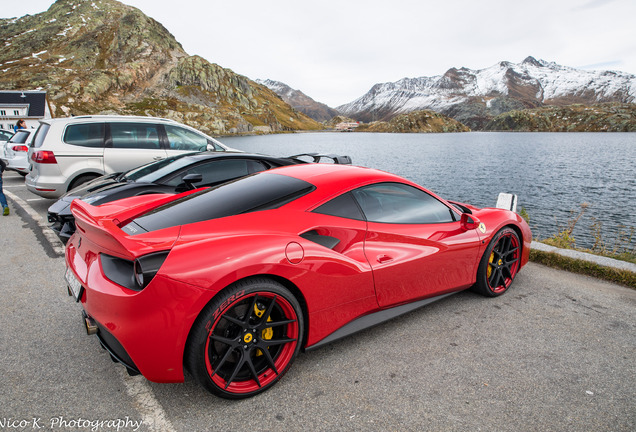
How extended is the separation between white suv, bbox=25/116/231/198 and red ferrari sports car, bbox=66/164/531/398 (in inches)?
181

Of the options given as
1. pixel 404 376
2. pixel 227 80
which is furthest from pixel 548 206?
pixel 227 80

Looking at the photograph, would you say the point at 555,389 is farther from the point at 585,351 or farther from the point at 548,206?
the point at 548,206

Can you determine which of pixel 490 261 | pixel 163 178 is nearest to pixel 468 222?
pixel 490 261

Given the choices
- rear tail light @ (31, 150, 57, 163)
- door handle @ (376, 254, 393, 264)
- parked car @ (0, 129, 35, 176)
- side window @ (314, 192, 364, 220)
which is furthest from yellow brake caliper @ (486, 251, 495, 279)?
parked car @ (0, 129, 35, 176)

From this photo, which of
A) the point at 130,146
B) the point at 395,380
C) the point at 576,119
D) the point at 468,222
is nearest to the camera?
the point at 395,380

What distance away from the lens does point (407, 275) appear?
275 cm

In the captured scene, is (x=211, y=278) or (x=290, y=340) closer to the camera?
(x=211, y=278)

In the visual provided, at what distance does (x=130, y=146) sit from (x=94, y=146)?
613 millimetres

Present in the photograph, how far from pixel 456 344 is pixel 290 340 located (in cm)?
135

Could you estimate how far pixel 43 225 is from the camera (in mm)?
5984

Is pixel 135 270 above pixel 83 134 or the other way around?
the other way around

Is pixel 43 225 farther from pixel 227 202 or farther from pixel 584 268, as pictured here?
pixel 584 268

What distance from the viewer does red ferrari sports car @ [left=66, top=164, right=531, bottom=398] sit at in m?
1.86

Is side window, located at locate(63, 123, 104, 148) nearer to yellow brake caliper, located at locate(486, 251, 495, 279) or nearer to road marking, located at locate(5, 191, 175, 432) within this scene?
road marking, located at locate(5, 191, 175, 432)
